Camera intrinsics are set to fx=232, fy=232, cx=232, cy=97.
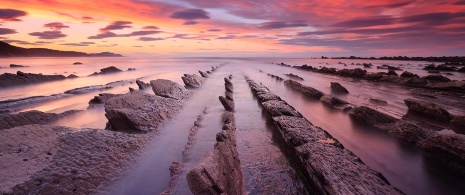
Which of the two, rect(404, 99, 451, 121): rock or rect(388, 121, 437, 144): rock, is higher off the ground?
rect(404, 99, 451, 121): rock

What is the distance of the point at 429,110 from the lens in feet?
30.5

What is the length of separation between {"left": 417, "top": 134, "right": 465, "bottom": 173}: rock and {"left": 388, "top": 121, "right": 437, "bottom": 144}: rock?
2.34ft

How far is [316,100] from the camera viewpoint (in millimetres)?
14031

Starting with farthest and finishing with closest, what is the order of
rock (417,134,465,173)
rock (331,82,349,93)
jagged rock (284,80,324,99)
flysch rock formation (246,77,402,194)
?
rock (331,82,349,93) < jagged rock (284,80,324,99) < rock (417,134,465,173) < flysch rock formation (246,77,402,194)

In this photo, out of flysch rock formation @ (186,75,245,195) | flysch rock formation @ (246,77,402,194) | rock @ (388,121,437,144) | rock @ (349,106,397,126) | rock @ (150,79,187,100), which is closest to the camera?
flysch rock formation @ (186,75,245,195)

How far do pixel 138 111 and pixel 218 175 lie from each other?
17.6 feet

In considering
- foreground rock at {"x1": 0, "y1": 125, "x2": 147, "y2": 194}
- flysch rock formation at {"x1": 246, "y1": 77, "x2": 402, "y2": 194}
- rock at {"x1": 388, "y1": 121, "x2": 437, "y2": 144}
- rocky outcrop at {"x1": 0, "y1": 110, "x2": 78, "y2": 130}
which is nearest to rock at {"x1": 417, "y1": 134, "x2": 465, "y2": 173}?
rock at {"x1": 388, "y1": 121, "x2": 437, "y2": 144}

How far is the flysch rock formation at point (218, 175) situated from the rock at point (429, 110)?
341 inches

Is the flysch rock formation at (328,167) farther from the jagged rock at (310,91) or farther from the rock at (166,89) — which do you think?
the jagged rock at (310,91)

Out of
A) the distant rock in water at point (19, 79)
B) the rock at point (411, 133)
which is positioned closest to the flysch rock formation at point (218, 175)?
the rock at point (411, 133)

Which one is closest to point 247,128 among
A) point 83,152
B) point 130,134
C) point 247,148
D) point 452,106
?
point 247,148

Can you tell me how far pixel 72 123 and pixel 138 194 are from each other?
5.96 m

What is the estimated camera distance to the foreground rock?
12.8ft

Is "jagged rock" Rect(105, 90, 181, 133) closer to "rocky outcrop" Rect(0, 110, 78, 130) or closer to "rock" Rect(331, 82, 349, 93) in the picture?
"rocky outcrop" Rect(0, 110, 78, 130)
